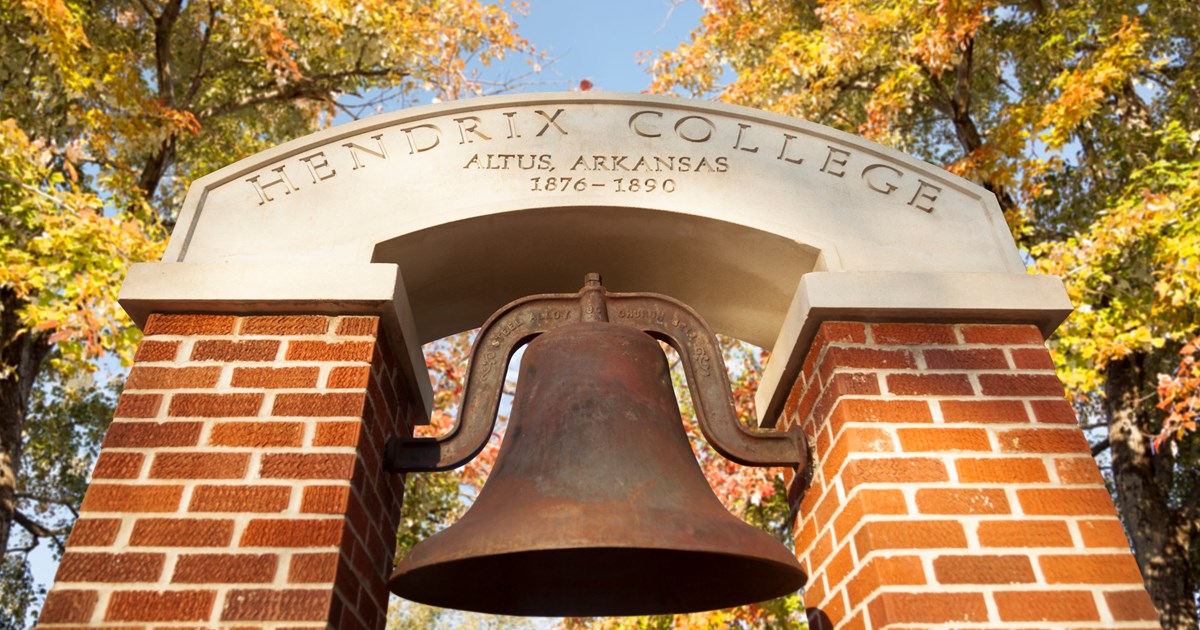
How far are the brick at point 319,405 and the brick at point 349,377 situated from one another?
29 millimetres

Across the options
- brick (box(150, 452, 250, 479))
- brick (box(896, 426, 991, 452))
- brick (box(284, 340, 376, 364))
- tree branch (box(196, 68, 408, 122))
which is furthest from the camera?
tree branch (box(196, 68, 408, 122))

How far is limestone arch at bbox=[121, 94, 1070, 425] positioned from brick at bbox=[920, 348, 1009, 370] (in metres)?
0.11

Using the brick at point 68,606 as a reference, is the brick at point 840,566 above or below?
above

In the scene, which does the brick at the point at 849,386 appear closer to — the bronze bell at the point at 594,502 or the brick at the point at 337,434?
the bronze bell at the point at 594,502

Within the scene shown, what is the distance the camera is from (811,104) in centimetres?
855

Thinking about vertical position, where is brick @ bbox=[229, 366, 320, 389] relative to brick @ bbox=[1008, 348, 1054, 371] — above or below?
below

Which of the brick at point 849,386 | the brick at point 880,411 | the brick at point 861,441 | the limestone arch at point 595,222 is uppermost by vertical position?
the limestone arch at point 595,222

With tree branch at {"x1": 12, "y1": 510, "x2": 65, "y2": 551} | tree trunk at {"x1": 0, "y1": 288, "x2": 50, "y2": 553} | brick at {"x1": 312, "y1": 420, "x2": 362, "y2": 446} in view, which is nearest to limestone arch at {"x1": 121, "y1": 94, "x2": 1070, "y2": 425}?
brick at {"x1": 312, "y1": 420, "x2": 362, "y2": 446}

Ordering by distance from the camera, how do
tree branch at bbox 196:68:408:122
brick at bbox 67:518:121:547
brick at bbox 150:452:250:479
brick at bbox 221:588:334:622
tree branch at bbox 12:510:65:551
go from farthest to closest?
1. tree branch at bbox 12:510:65:551
2. tree branch at bbox 196:68:408:122
3. brick at bbox 150:452:250:479
4. brick at bbox 67:518:121:547
5. brick at bbox 221:588:334:622

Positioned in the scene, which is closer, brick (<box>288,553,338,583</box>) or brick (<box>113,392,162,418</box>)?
brick (<box>288,553,338,583</box>)

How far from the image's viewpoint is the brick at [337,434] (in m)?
2.11

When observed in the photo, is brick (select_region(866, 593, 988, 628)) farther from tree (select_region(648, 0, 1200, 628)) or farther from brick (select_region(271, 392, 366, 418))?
tree (select_region(648, 0, 1200, 628))

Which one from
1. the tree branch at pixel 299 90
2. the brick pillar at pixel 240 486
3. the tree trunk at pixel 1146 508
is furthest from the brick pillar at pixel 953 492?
the tree branch at pixel 299 90

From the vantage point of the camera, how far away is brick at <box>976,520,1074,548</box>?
6.63 feet
